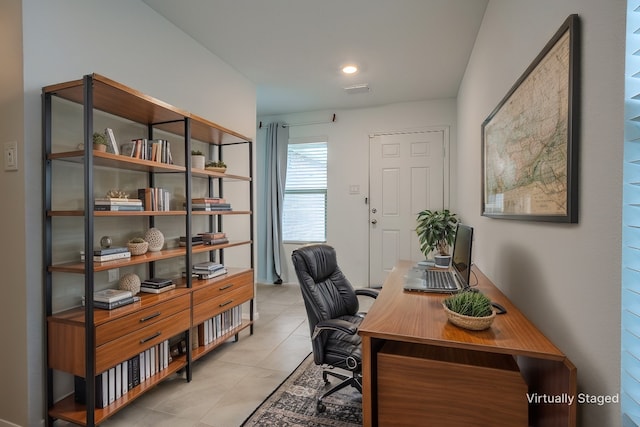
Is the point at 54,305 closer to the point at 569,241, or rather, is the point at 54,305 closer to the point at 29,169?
the point at 29,169

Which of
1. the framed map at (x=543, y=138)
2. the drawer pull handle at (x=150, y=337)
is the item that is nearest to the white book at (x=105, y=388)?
the drawer pull handle at (x=150, y=337)

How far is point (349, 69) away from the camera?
133 inches

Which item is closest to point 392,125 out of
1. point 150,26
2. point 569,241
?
point 150,26

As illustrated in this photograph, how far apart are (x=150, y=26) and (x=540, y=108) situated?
261 centimetres

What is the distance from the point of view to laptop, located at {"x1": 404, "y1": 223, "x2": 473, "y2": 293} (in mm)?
1736

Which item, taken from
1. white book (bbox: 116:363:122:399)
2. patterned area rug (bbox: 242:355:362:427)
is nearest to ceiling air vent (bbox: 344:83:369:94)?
patterned area rug (bbox: 242:355:362:427)

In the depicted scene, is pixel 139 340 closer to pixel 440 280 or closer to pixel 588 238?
pixel 440 280

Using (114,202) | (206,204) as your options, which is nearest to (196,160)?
(206,204)

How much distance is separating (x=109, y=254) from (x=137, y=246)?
22 centimetres

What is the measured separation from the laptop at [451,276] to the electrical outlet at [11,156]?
228cm

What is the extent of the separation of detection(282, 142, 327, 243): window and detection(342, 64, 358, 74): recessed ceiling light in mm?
1553

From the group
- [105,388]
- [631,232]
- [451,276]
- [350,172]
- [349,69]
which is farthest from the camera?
[350,172]

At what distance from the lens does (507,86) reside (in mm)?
1841

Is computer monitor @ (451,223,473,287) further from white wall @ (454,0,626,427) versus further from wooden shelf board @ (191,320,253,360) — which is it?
wooden shelf board @ (191,320,253,360)
